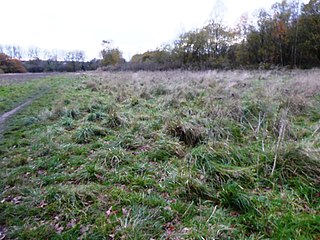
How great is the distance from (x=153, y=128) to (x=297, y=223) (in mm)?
4030

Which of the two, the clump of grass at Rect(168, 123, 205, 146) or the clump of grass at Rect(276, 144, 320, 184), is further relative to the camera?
the clump of grass at Rect(168, 123, 205, 146)

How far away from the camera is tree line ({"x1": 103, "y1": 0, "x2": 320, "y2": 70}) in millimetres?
25922

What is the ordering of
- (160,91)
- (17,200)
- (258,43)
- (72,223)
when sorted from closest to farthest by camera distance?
(72,223) < (17,200) < (160,91) < (258,43)

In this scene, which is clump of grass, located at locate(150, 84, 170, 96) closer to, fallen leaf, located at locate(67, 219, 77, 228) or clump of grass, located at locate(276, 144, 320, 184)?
clump of grass, located at locate(276, 144, 320, 184)

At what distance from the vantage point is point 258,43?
29969 millimetres

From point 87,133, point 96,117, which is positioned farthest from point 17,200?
point 96,117

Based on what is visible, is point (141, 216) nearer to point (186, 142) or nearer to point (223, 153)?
point (223, 153)

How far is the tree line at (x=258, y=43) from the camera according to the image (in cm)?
2592

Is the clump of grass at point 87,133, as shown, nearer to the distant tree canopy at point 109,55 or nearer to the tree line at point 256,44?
the tree line at point 256,44

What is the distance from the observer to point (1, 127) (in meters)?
6.80

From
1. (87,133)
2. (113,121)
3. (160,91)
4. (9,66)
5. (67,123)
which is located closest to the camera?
(87,133)

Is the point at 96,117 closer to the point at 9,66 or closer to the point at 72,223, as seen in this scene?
the point at 72,223

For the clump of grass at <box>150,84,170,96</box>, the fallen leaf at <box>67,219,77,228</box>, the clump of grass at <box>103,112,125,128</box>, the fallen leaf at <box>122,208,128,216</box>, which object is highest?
the clump of grass at <box>150,84,170,96</box>

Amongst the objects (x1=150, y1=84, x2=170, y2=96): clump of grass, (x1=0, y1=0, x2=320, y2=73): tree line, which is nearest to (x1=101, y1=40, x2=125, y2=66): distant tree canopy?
(x1=0, y1=0, x2=320, y2=73): tree line
